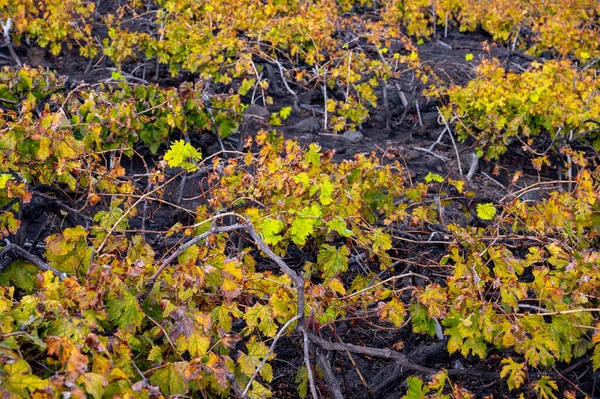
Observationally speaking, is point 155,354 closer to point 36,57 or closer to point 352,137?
point 352,137

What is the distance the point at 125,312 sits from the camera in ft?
7.44

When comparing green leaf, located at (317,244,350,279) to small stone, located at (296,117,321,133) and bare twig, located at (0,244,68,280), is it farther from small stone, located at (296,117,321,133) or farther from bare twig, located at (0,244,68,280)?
small stone, located at (296,117,321,133)

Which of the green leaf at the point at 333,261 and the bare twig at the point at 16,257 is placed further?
the green leaf at the point at 333,261

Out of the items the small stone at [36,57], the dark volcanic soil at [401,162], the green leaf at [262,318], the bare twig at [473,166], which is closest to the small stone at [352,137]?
the dark volcanic soil at [401,162]

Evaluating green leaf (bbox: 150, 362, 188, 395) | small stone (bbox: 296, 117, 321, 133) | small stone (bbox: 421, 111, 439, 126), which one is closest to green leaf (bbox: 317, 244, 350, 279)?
green leaf (bbox: 150, 362, 188, 395)

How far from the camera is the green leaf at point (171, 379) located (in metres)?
2.06

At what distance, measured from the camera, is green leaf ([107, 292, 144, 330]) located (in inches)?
88.9

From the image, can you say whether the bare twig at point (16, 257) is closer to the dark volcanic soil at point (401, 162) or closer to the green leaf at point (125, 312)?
the green leaf at point (125, 312)

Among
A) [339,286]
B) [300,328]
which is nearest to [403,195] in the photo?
[339,286]

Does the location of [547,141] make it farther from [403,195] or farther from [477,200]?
[403,195]

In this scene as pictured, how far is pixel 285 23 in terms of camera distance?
6.32m

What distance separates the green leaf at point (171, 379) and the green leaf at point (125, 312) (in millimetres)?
227

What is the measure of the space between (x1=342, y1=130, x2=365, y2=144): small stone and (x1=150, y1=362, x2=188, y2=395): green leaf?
427cm

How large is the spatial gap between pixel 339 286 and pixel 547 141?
3940mm
